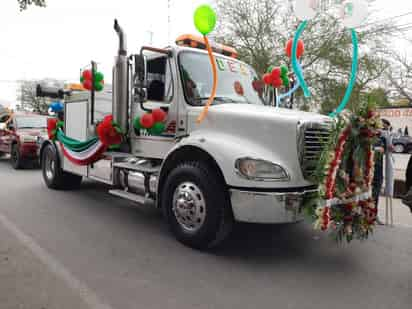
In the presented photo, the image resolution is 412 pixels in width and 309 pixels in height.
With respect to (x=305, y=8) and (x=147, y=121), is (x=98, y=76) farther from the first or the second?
(x=305, y=8)

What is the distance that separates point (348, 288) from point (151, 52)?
386cm

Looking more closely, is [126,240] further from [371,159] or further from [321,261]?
[371,159]

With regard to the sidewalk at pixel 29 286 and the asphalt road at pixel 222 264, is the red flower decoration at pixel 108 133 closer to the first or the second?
the asphalt road at pixel 222 264

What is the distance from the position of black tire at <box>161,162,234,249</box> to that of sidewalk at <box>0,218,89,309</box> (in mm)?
1457

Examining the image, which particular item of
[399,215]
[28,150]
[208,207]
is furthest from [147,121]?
[28,150]

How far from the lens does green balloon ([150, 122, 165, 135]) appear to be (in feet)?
15.4

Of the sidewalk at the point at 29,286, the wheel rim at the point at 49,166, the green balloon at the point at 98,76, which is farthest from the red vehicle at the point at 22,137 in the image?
the sidewalk at the point at 29,286

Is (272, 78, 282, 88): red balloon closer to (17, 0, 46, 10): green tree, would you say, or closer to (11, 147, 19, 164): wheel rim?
(17, 0, 46, 10): green tree

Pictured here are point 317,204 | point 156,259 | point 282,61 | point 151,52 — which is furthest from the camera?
point 282,61

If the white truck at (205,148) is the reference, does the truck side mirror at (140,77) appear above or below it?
above

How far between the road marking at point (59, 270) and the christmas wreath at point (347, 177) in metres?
2.18

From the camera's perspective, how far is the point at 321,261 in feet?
12.8

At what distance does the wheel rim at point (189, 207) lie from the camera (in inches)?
157

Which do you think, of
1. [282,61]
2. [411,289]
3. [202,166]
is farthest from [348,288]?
[282,61]
